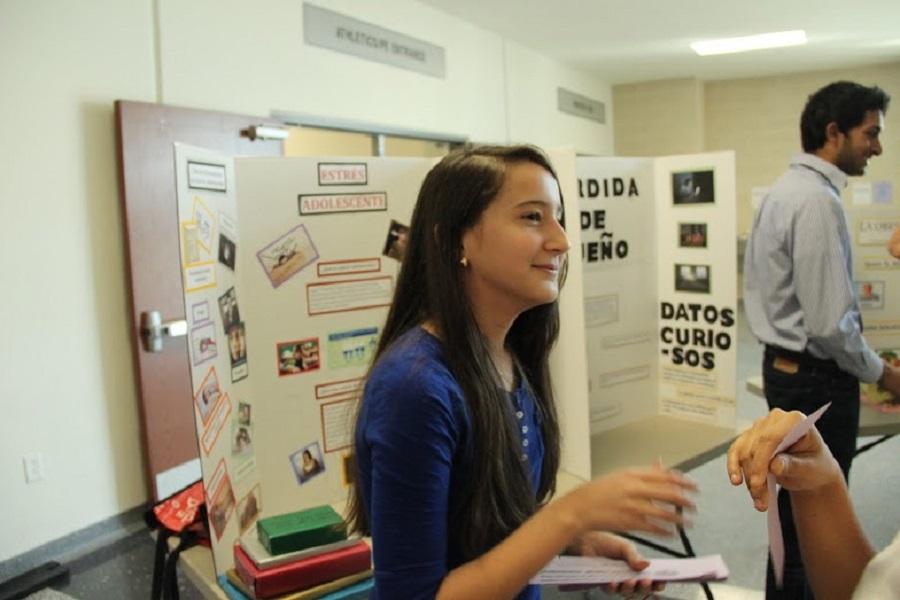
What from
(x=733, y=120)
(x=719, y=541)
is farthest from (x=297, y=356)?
(x=733, y=120)

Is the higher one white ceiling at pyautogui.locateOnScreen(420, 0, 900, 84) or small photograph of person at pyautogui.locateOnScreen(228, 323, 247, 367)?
white ceiling at pyautogui.locateOnScreen(420, 0, 900, 84)

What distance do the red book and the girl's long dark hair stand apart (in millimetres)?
353

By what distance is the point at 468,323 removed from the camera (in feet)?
3.39

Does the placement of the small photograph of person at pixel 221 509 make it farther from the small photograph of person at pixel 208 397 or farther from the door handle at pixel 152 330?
the door handle at pixel 152 330

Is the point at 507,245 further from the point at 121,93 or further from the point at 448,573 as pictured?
the point at 121,93

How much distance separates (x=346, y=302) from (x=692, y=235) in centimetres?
126

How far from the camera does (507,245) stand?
1.05 metres

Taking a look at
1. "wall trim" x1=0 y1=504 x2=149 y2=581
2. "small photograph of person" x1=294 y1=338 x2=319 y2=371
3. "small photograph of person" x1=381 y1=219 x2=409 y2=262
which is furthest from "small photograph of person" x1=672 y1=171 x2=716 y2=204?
"wall trim" x1=0 y1=504 x2=149 y2=581

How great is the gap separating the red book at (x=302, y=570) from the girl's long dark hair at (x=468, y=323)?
353 millimetres

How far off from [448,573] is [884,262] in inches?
109

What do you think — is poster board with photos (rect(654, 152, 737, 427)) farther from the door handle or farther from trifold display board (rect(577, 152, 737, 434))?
the door handle

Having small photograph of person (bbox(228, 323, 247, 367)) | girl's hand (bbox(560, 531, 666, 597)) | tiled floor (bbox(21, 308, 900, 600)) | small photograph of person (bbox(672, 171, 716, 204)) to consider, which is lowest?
tiled floor (bbox(21, 308, 900, 600))

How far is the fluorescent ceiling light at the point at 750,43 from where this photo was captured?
652 centimetres

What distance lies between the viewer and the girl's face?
3.45ft
